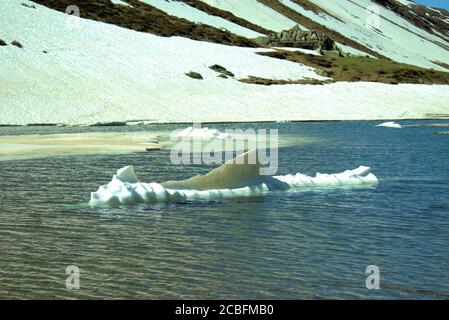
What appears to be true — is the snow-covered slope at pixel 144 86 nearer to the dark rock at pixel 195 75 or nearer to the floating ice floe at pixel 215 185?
the dark rock at pixel 195 75

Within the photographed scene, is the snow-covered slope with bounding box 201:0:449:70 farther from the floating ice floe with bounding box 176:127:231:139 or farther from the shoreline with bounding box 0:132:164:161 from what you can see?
the shoreline with bounding box 0:132:164:161

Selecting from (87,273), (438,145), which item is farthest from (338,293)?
(438,145)

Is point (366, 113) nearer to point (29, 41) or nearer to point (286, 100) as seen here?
point (286, 100)

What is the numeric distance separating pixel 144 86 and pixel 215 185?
51.4 m

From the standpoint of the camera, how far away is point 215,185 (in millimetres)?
18484

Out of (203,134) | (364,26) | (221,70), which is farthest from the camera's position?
(364,26)

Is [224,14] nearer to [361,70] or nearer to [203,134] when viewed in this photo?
[361,70]

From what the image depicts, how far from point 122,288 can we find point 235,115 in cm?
5346

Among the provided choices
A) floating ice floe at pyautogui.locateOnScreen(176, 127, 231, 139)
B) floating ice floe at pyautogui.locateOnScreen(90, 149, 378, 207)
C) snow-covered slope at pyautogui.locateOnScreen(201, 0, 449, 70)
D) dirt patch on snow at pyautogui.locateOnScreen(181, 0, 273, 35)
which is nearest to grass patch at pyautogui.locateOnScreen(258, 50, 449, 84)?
dirt patch on snow at pyautogui.locateOnScreen(181, 0, 273, 35)

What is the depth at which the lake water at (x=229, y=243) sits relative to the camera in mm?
9984

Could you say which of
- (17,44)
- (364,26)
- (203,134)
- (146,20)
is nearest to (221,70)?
(146,20)

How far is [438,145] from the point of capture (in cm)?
3597

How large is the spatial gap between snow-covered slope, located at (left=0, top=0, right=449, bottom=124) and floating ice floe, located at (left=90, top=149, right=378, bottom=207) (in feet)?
119

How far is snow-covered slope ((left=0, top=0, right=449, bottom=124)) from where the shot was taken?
195ft
